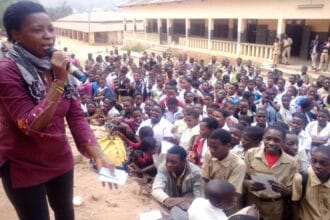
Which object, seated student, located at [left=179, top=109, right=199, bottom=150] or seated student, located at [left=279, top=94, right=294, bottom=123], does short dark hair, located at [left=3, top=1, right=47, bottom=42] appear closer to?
seated student, located at [left=179, top=109, right=199, bottom=150]

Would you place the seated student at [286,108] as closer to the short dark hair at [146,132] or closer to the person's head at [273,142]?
the short dark hair at [146,132]

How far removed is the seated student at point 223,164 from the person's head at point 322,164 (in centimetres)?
63

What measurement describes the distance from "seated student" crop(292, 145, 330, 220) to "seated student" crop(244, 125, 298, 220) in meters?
0.12

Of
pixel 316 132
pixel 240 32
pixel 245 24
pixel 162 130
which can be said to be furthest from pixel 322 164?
pixel 245 24

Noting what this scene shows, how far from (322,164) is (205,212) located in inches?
45.1

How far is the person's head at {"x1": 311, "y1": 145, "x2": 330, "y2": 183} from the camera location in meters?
2.80

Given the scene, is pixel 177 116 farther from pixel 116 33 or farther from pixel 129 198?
pixel 116 33

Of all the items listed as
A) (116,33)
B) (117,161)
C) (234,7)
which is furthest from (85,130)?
(116,33)

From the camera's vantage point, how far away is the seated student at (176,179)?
129 inches

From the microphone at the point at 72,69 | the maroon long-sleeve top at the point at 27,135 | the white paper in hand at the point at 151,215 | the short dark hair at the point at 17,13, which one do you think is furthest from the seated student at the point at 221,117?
the short dark hair at the point at 17,13

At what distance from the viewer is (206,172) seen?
3.27 m

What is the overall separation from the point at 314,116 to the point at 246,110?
113cm

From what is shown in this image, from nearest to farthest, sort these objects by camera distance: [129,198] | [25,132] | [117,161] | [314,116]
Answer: [25,132]
[129,198]
[117,161]
[314,116]

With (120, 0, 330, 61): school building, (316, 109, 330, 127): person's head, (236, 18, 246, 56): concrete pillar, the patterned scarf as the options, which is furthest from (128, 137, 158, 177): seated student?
(236, 18, 246, 56): concrete pillar
